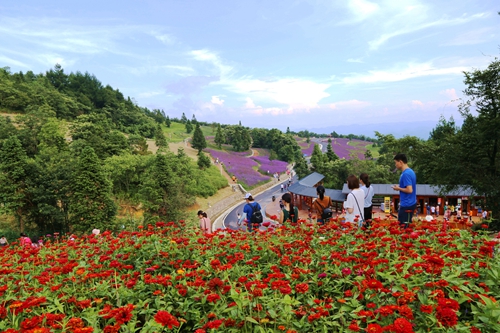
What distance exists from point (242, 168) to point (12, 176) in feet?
99.4

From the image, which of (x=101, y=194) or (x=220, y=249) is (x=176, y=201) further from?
(x=220, y=249)

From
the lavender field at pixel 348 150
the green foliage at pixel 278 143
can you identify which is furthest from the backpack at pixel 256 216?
the green foliage at pixel 278 143

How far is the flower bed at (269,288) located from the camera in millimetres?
1898

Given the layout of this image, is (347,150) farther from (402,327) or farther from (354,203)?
(402,327)

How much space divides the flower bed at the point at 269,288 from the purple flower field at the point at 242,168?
3503 centimetres

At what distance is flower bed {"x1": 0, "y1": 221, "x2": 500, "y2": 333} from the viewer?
74.7 inches

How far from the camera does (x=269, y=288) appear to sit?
254 centimetres

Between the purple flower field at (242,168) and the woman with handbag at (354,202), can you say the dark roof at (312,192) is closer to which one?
the purple flower field at (242,168)

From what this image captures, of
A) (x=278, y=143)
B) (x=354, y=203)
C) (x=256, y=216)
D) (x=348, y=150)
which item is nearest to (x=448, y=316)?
(x=354, y=203)

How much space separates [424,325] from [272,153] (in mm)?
56215

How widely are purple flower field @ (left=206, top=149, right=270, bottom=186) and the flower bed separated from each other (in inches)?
1379

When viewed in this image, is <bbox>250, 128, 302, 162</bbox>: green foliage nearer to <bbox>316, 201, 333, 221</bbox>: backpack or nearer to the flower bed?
<bbox>316, 201, 333, 221</bbox>: backpack

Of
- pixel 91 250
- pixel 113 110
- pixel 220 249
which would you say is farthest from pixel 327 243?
pixel 113 110

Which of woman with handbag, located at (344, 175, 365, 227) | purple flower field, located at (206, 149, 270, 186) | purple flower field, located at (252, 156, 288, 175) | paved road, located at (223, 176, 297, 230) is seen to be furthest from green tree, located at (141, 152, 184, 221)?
purple flower field, located at (252, 156, 288, 175)
